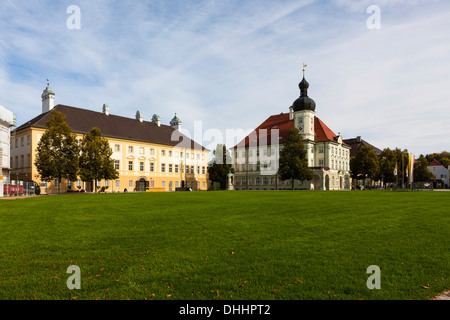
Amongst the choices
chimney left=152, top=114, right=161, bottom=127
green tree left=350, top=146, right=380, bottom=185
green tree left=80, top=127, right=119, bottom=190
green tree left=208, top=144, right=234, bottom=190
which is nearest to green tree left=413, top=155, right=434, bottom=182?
green tree left=350, top=146, right=380, bottom=185

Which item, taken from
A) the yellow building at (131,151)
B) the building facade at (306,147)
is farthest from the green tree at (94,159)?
the building facade at (306,147)

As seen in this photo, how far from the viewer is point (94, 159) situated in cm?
4659

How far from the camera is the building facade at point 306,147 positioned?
235 feet

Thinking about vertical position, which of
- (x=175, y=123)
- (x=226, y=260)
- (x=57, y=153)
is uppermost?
(x=175, y=123)

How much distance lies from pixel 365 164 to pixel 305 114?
62.4ft

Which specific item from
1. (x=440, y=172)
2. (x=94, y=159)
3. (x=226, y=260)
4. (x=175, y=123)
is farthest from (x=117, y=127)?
(x=440, y=172)

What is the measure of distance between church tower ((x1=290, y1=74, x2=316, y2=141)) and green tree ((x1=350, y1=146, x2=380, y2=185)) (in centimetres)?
1240

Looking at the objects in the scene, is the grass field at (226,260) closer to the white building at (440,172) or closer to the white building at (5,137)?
the white building at (5,137)

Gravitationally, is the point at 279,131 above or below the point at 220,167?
above

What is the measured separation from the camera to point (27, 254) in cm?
718

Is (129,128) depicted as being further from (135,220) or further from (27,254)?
(27,254)

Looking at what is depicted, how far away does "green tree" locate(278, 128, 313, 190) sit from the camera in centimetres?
5856

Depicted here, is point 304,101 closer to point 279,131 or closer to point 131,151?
point 279,131

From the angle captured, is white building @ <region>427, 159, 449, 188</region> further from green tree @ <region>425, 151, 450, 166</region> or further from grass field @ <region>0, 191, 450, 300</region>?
grass field @ <region>0, 191, 450, 300</region>
